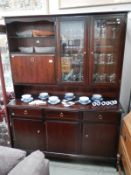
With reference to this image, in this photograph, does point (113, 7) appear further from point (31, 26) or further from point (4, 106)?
point (4, 106)

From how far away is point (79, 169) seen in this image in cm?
224

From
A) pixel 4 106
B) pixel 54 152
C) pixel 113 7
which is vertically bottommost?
pixel 54 152

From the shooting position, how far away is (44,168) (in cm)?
137

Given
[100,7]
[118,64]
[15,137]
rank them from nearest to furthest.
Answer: [118,64], [100,7], [15,137]

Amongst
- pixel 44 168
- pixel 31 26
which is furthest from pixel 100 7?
pixel 44 168

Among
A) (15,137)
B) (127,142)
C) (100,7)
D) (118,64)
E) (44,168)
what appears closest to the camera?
(44,168)

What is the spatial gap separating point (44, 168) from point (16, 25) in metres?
1.89

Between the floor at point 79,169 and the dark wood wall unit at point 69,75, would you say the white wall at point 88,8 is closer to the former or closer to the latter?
the dark wood wall unit at point 69,75

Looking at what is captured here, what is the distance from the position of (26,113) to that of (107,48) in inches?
53.6

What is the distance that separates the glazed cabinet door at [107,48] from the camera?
201 centimetres

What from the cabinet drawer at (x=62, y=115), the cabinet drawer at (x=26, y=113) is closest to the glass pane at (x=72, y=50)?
the cabinet drawer at (x=62, y=115)

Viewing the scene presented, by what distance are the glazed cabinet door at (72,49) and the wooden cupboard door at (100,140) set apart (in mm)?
640

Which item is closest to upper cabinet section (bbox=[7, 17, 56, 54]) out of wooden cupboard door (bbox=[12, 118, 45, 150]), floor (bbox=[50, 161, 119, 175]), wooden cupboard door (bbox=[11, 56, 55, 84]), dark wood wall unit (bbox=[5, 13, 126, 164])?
dark wood wall unit (bbox=[5, 13, 126, 164])

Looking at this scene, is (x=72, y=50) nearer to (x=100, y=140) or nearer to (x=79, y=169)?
(x=100, y=140)
